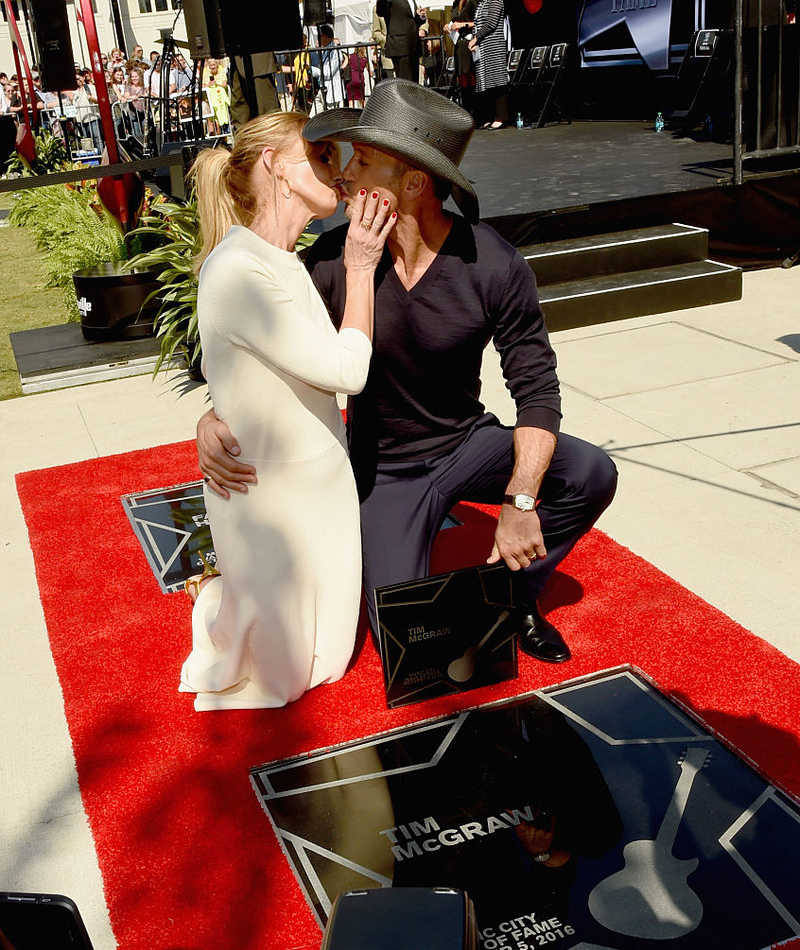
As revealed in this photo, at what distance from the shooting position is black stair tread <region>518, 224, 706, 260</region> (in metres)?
7.51

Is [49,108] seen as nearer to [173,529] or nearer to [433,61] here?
[433,61]

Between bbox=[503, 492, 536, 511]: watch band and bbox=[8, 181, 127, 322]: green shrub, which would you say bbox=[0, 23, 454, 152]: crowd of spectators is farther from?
bbox=[503, 492, 536, 511]: watch band

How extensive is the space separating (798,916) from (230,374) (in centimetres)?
187

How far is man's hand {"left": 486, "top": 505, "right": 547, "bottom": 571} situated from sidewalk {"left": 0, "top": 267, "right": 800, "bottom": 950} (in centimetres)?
54

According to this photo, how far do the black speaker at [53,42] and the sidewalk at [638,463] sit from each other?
21.5 ft

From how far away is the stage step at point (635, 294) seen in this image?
277 inches

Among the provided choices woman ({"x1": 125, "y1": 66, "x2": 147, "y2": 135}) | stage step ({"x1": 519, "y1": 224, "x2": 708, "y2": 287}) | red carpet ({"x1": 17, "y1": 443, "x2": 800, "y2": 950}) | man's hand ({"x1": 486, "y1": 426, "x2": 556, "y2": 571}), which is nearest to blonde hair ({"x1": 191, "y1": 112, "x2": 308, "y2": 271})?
man's hand ({"x1": 486, "y1": 426, "x2": 556, "y2": 571})

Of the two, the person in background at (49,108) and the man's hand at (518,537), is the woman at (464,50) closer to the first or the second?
the person in background at (49,108)

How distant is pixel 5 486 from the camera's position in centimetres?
512

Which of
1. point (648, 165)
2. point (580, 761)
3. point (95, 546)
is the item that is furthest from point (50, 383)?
point (648, 165)

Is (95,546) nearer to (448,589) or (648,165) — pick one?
(448,589)

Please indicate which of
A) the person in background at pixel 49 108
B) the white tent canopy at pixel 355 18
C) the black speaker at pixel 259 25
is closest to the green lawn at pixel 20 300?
the black speaker at pixel 259 25

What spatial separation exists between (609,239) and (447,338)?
5052 mm

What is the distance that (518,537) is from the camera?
2.92m
